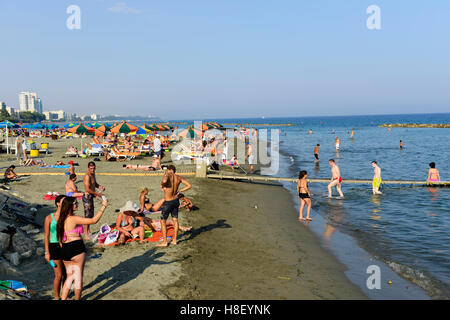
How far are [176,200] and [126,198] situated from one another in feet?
16.2

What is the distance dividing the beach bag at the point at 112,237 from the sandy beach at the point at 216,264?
0.21 metres

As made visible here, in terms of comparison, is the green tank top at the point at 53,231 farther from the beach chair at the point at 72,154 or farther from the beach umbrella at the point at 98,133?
the beach umbrella at the point at 98,133

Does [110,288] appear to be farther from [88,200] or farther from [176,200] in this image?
[88,200]

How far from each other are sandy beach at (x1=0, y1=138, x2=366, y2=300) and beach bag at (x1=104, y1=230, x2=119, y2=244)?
21 centimetres

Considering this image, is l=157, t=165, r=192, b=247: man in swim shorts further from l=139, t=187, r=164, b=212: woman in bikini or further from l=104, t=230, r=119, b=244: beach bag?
l=104, t=230, r=119, b=244: beach bag

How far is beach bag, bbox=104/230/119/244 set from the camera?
24.3 feet

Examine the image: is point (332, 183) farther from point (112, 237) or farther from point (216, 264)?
point (112, 237)

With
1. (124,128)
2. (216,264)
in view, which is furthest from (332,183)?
(124,128)

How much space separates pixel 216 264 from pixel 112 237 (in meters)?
2.52

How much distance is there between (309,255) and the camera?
309 inches

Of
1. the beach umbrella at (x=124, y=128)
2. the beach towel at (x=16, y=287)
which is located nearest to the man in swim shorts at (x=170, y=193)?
the beach towel at (x=16, y=287)

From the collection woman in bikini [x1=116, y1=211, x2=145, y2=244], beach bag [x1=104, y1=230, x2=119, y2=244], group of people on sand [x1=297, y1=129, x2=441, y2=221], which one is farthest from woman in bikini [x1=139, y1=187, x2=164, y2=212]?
group of people on sand [x1=297, y1=129, x2=441, y2=221]

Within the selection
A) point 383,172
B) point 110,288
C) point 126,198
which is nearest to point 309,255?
point 110,288
